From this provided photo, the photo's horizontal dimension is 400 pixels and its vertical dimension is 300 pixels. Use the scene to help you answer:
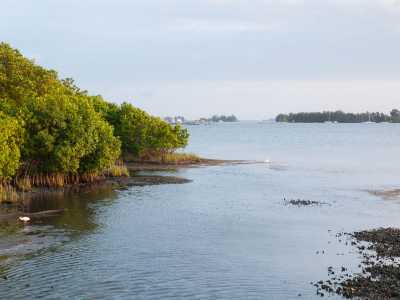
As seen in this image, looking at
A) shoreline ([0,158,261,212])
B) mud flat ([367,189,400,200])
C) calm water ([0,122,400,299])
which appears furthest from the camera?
mud flat ([367,189,400,200])

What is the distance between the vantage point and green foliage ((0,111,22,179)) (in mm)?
52281

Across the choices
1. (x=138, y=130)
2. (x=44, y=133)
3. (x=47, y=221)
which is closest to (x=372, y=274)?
(x=47, y=221)

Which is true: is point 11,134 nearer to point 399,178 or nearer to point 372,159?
point 399,178

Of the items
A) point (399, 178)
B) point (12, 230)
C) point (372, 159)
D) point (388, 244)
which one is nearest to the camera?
point (388, 244)

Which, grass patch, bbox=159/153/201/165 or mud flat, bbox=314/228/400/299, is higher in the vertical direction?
grass patch, bbox=159/153/201/165

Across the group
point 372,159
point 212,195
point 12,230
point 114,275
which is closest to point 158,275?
point 114,275

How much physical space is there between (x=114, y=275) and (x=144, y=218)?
59.1 ft

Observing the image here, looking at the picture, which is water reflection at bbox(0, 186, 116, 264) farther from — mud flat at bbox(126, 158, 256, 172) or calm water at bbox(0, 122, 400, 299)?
mud flat at bbox(126, 158, 256, 172)

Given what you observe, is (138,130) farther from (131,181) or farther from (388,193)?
(388,193)

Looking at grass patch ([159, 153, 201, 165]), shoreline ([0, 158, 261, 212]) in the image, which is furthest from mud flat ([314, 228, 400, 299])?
grass patch ([159, 153, 201, 165])

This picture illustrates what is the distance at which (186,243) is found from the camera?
4128 cm

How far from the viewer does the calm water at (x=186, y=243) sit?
102 ft

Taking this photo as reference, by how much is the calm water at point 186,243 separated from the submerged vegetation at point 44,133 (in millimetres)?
4367

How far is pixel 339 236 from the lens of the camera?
4384cm
